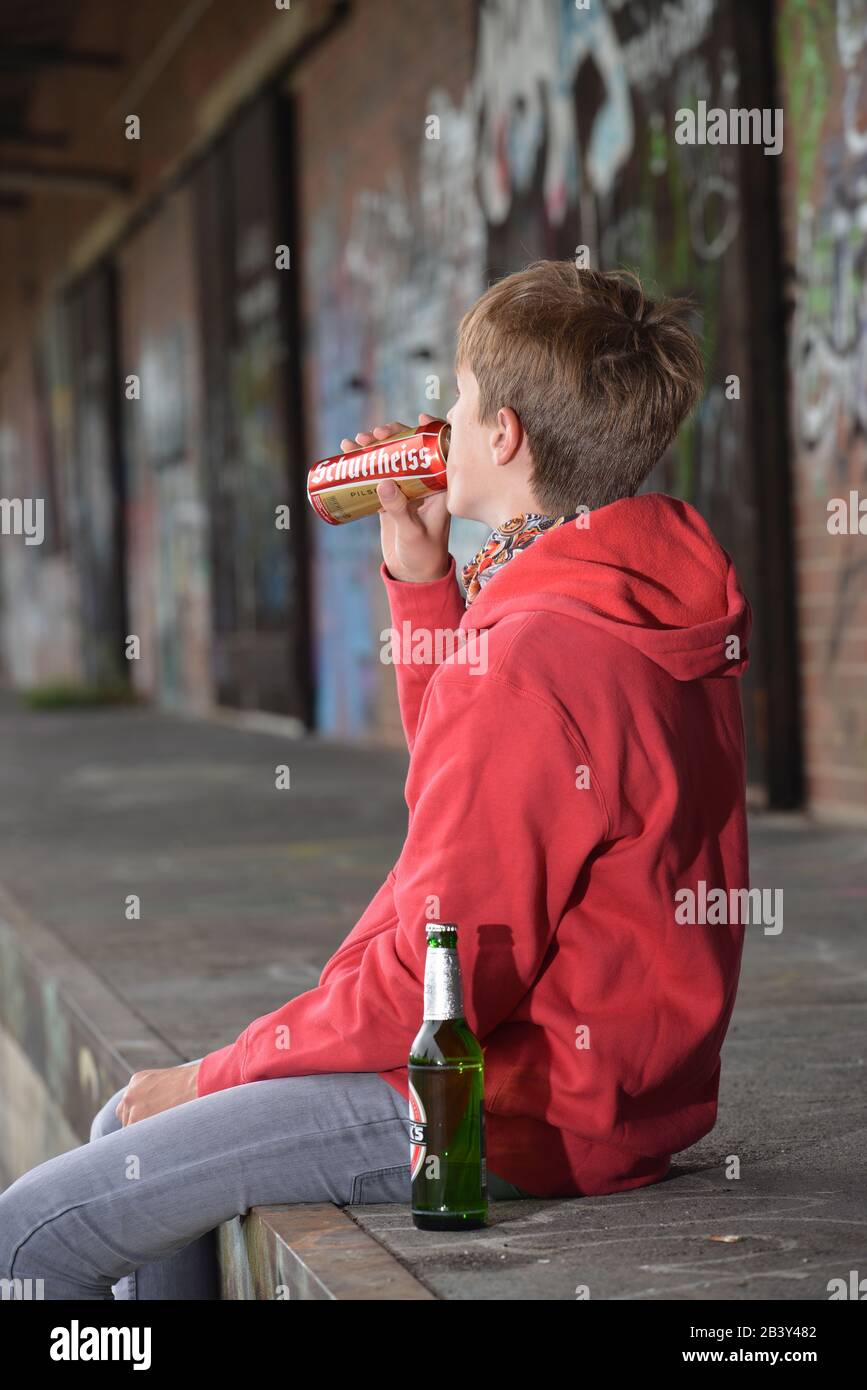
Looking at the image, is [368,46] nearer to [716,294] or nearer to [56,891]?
[716,294]

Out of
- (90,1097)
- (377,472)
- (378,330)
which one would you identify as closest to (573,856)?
(377,472)

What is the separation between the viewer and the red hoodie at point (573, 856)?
89.5 inches

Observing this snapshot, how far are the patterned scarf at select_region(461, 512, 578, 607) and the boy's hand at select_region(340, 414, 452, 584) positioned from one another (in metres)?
0.21

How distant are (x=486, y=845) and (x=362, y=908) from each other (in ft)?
12.2

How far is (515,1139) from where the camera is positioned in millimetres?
2486

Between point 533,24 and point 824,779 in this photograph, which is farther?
point 533,24

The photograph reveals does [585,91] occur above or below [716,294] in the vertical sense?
above

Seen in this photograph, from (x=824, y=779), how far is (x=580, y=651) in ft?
18.6

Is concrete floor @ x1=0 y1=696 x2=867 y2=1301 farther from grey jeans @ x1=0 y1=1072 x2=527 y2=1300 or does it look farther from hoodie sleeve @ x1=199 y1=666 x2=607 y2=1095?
hoodie sleeve @ x1=199 y1=666 x2=607 y2=1095

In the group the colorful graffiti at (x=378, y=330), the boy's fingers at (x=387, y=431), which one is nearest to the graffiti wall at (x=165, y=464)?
the colorful graffiti at (x=378, y=330)

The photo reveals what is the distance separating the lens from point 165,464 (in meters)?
20.6

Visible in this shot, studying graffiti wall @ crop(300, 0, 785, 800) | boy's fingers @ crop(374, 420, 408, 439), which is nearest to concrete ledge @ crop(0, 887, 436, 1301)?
boy's fingers @ crop(374, 420, 408, 439)

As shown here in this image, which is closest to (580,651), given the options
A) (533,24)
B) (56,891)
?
(56,891)

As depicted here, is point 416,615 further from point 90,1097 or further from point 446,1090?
point 90,1097
